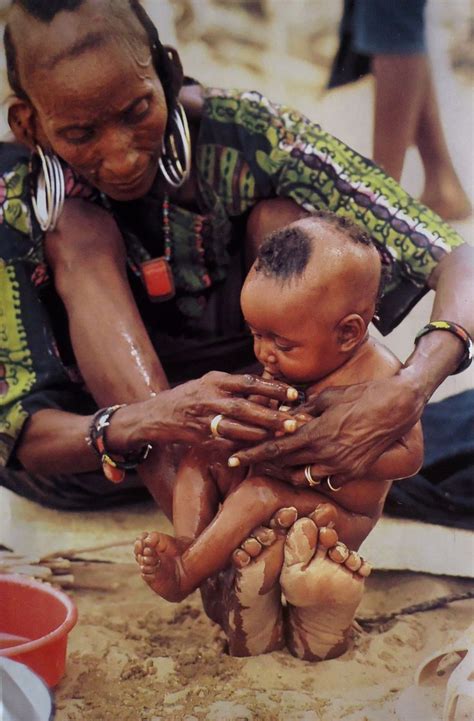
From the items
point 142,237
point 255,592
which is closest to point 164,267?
point 142,237

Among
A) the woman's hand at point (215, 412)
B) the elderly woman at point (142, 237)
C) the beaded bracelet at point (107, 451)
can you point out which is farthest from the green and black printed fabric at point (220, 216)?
the woman's hand at point (215, 412)

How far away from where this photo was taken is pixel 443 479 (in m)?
1.83

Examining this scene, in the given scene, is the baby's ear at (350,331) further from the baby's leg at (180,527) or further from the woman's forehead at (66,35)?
the woman's forehead at (66,35)

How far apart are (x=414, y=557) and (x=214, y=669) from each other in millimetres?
413

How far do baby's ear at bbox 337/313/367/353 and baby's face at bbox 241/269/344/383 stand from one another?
0.04 ft

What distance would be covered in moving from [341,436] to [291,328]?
0.18m

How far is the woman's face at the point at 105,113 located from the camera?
1485 millimetres

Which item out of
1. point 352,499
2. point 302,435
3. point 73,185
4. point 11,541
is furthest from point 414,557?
point 73,185

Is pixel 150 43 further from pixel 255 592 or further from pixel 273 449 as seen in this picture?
pixel 255 592

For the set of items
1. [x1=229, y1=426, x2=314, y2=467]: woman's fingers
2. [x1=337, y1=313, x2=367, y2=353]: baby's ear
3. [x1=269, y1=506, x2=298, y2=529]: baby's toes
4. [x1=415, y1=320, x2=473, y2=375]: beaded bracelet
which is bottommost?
[x1=269, y1=506, x2=298, y2=529]: baby's toes

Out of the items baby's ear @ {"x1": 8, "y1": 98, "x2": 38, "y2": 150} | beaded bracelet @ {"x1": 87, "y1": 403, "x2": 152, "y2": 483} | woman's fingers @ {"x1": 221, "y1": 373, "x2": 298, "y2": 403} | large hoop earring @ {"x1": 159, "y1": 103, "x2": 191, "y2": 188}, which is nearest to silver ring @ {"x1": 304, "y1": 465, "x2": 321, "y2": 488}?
woman's fingers @ {"x1": 221, "y1": 373, "x2": 298, "y2": 403}

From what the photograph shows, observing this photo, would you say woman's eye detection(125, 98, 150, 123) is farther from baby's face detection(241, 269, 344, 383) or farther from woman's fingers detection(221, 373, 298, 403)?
woman's fingers detection(221, 373, 298, 403)

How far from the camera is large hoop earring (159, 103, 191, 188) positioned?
163cm

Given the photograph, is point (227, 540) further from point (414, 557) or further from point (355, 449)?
point (414, 557)
